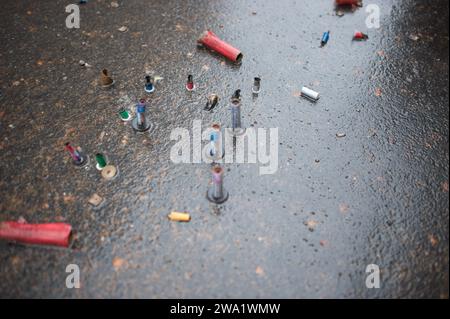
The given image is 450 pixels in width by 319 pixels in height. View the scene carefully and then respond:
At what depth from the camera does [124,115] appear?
3170 millimetres

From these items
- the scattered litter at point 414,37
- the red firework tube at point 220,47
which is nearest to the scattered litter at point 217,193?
the red firework tube at point 220,47

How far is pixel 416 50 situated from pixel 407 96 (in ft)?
2.25

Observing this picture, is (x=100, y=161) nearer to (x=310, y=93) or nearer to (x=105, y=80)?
(x=105, y=80)

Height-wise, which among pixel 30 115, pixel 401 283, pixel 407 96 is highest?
pixel 407 96

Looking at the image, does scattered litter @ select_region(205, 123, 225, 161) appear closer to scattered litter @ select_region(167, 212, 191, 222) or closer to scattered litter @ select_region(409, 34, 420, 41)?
scattered litter @ select_region(167, 212, 191, 222)

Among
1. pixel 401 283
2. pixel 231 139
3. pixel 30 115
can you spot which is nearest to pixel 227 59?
pixel 231 139

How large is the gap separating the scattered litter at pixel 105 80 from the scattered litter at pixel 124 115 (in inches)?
15.7

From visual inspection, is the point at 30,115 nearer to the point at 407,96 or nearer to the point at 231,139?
the point at 231,139

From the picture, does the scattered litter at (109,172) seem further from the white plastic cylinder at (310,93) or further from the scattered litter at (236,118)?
the white plastic cylinder at (310,93)

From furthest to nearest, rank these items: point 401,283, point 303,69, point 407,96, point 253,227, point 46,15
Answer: point 46,15, point 303,69, point 407,96, point 253,227, point 401,283

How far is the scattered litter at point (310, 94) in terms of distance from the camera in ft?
10.8

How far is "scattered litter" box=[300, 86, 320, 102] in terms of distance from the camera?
10.8 feet

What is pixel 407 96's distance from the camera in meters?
3.36

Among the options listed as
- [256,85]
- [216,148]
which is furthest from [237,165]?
[256,85]
